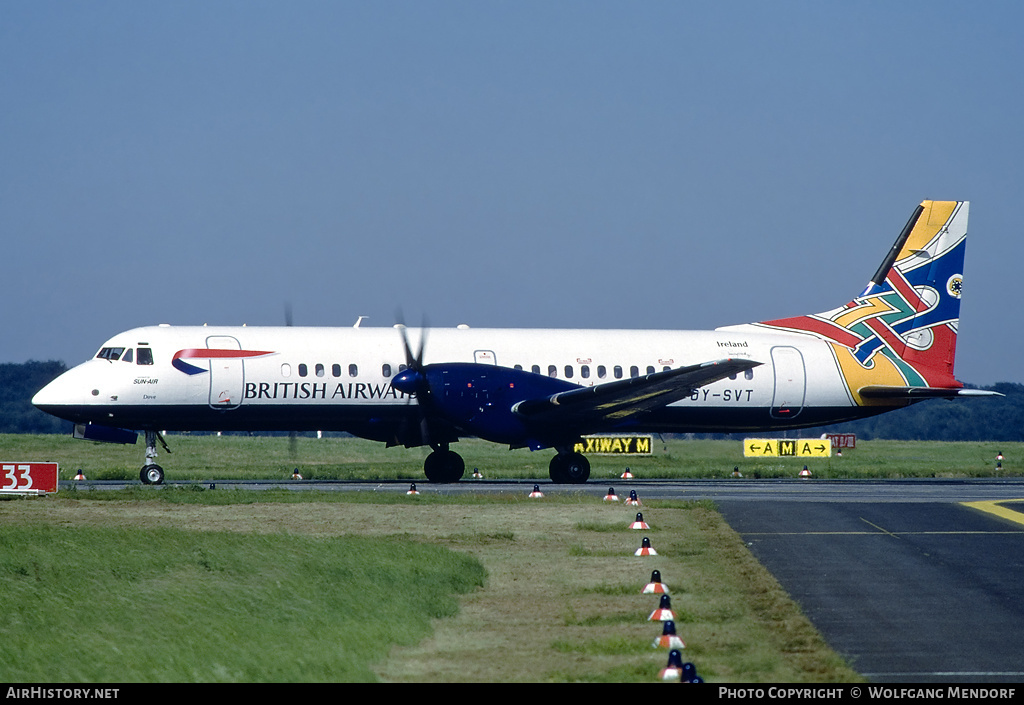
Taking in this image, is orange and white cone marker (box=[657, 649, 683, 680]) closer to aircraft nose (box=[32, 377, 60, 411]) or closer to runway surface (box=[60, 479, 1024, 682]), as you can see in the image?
runway surface (box=[60, 479, 1024, 682])

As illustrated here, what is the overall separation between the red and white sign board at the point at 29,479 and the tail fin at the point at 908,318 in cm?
2143

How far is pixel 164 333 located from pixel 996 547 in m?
21.3

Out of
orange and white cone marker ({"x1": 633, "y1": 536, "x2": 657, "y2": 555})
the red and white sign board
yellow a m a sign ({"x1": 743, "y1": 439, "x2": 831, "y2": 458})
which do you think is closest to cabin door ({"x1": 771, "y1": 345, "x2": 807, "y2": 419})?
yellow a m a sign ({"x1": 743, "y1": 439, "x2": 831, "y2": 458})

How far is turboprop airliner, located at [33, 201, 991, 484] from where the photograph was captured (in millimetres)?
30688

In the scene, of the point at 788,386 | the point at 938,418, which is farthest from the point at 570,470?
the point at 938,418

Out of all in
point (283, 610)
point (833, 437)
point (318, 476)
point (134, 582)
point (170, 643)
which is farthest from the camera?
point (833, 437)

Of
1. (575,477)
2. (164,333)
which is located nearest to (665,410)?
(575,477)

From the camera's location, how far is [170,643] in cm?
1096

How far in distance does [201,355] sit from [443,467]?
24.7ft

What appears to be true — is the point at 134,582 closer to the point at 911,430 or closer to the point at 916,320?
the point at 916,320

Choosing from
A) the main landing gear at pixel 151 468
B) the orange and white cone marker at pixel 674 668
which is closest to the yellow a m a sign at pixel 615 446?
the main landing gear at pixel 151 468

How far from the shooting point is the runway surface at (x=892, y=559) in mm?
11070

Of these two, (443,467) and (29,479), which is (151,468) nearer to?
(29,479)

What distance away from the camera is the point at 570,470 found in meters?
33.5
